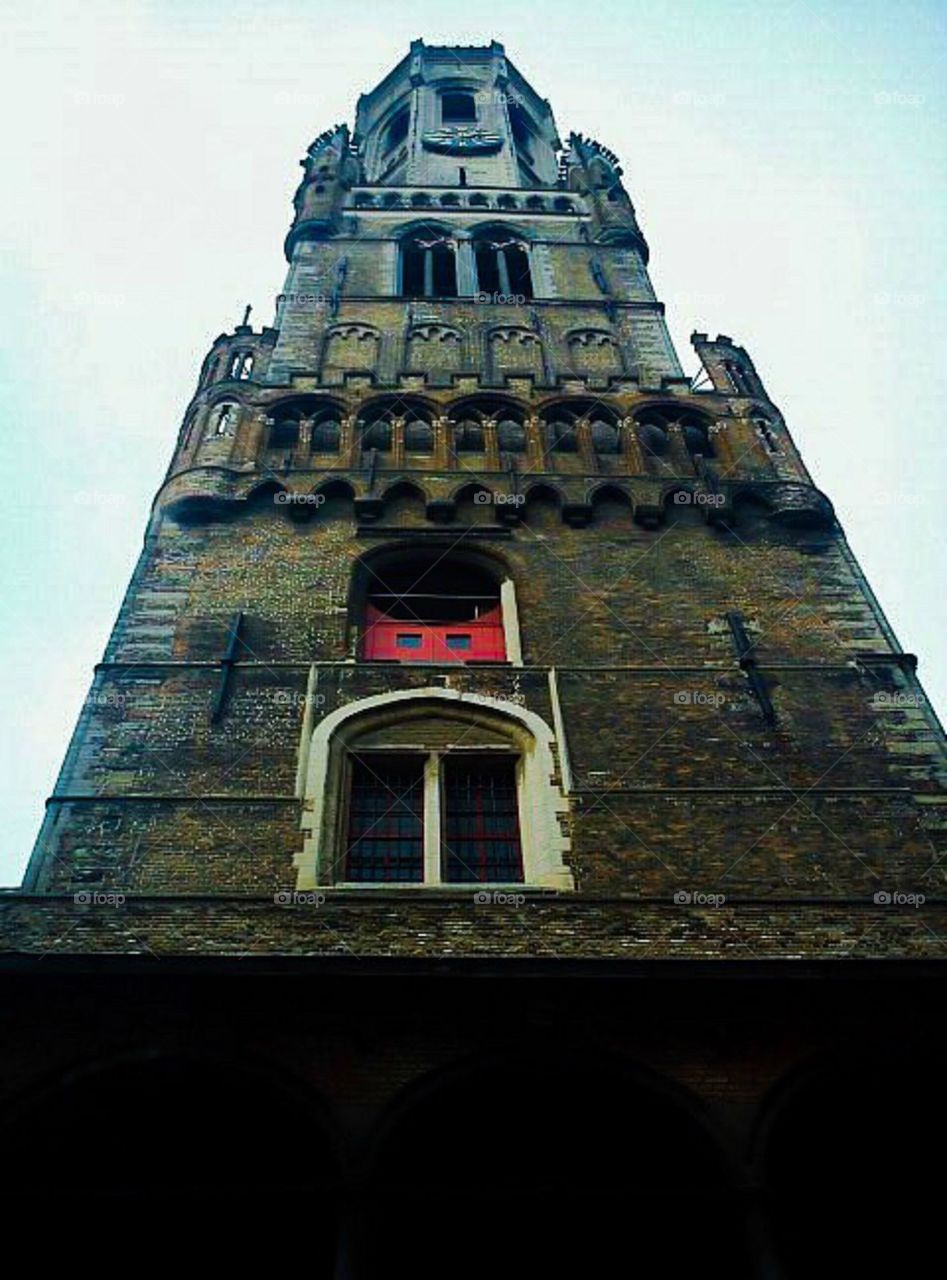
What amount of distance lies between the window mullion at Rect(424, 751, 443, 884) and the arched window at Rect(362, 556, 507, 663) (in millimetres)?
1857

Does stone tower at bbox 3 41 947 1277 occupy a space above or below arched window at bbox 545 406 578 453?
below

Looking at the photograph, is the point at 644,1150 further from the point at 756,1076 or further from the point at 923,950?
the point at 923,950

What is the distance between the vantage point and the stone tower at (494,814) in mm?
9641

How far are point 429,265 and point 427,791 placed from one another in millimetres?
19622

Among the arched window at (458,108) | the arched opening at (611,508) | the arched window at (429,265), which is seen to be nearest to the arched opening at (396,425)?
the arched opening at (611,508)

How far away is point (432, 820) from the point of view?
42.6ft

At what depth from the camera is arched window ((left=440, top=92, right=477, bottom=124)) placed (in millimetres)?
44406

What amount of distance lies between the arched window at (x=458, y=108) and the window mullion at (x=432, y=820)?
1438 inches

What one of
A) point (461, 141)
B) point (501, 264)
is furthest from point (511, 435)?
point (461, 141)

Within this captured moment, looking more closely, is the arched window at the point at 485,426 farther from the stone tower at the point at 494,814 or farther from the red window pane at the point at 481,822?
the red window pane at the point at 481,822

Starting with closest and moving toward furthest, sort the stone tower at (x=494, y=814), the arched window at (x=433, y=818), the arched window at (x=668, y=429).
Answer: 1. the stone tower at (x=494, y=814)
2. the arched window at (x=433, y=818)
3. the arched window at (x=668, y=429)

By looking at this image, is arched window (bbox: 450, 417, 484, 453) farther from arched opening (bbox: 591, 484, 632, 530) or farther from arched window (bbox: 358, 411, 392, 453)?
arched opening (bbox: 591, 484, 632, 530)

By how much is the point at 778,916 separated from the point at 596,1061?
260 centimetres

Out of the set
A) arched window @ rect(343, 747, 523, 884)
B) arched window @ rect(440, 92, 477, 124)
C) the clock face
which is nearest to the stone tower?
arched window @ rect(343, 747, 523, 884)
